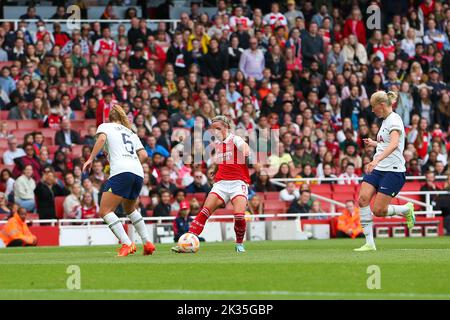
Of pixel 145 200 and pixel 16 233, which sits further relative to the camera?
pixel 145 200

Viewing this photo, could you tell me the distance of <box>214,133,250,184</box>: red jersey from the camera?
781 inches

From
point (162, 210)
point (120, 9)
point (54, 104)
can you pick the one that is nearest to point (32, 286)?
point (162, 210)

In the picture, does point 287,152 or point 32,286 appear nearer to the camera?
point 32,286

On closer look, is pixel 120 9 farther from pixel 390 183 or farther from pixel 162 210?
pixel 390 183

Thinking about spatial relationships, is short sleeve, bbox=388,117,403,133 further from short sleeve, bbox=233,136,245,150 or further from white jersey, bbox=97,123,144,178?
white jersey, bbox=97,123,144,178

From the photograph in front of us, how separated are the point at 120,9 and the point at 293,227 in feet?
35.7

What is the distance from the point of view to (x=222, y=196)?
65.2 ft

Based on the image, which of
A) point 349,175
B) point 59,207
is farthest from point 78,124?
point 349,175

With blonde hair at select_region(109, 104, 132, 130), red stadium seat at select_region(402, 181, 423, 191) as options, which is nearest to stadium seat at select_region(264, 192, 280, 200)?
red stadium seat at select_region(402, 181, 423, 191)

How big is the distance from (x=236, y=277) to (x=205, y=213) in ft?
18.8

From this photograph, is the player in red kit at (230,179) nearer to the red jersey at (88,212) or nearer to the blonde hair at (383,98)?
the blonde hair at (383,98)

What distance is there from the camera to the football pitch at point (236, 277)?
1223 centimetres

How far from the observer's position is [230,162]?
19.9 meters

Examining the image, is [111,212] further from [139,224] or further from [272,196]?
[272,196]
